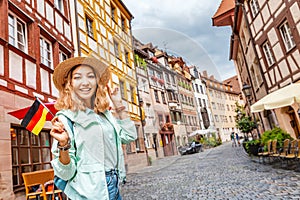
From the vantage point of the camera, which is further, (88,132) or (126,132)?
(126,132)

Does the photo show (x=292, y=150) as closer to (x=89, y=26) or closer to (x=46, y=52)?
(x=46, y=52)

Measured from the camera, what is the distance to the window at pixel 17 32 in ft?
18.9

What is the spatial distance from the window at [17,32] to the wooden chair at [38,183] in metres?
3.16

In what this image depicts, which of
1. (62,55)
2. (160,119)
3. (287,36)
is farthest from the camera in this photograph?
(287,36)

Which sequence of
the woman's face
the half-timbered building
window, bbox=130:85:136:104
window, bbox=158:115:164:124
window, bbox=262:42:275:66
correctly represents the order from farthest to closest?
window, bbox=262:42:275:66
the half-timbered building
window, bbox=158:115:164:124
window, bbox=130:85:136:104
the woman's face

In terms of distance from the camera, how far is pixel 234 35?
14664 mm

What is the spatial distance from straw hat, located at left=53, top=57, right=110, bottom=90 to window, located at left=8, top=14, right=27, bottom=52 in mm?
5478

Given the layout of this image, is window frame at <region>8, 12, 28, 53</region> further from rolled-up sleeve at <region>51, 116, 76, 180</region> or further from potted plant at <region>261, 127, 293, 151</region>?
potted plant at <region>261, 127, 293, 151</region>

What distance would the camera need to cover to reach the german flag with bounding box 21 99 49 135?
4.04m

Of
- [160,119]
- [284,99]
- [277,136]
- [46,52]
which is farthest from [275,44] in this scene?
[160,119]

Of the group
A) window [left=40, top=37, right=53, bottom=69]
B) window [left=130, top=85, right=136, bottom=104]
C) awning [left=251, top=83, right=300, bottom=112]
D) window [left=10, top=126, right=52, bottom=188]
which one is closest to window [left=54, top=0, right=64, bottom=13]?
window [left=40, top=37, right=53, bottom=69]

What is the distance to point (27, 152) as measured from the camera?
5562mm

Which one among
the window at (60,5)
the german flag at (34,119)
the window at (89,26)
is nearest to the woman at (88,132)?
the german flag at (34,119)

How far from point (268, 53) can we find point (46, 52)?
8.62m
